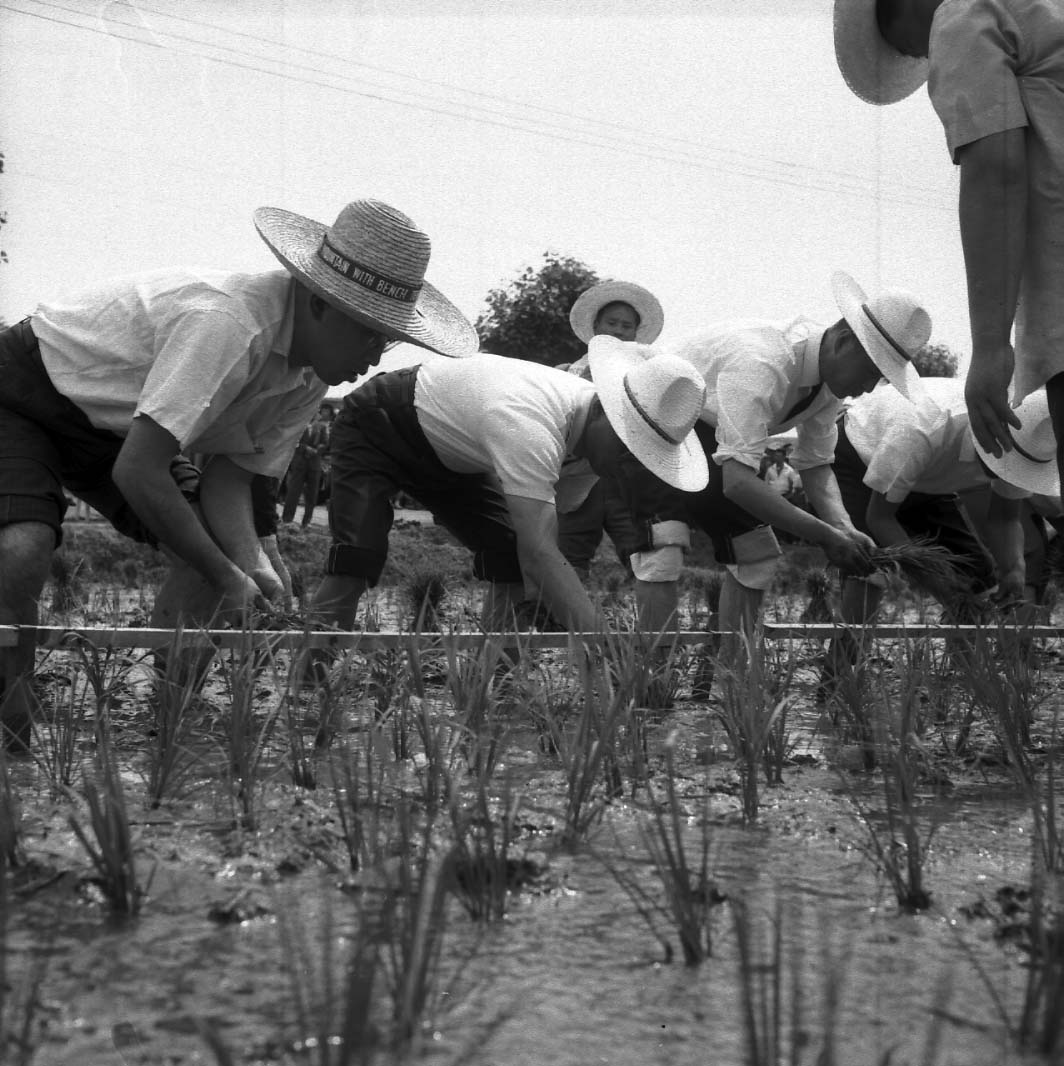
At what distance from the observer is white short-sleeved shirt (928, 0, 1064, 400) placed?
1.86m

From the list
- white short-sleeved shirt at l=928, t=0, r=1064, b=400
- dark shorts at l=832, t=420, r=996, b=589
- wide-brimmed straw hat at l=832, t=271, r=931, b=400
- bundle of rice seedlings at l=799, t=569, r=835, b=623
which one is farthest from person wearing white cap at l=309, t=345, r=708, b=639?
bundle of rice seedlings at l=799, t=569, r=835, b=623

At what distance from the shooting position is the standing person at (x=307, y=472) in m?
11.6

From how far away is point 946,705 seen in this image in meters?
2.65

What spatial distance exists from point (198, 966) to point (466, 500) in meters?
2.40

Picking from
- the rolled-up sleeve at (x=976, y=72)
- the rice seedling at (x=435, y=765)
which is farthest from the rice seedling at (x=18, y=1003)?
the rolled-up sleeve at (x=976, y=72)

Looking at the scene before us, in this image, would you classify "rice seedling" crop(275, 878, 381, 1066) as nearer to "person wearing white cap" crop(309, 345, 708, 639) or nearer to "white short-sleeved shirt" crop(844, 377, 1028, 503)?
"person wearing white cap" crop(309, 345, 708, 639)

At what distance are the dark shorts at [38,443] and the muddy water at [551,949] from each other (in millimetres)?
857

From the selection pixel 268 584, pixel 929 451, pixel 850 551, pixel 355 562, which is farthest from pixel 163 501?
pixel 929 451

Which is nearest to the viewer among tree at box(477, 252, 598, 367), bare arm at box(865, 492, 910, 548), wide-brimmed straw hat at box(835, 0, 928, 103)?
wide-brimmed straw hat at box(835, 0, 928, 103)

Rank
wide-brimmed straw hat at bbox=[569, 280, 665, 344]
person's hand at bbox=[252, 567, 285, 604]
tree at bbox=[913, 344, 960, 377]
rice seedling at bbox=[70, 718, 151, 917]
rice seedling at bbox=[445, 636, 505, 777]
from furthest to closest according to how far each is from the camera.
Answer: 1. tree at bbox=[913, 344, 960, 377]
2. wide-brimmed straw hat at bbox=[569, 280, 665, 344]
3. person's hand at bbox=[252, 567, 285, 604]
4. rice seedling at bbox=[445, 636, 505, 777]
5. rice seedling at bbox=[70, 718, 151, 917]

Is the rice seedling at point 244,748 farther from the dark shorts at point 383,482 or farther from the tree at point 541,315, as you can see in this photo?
the tree at point 541,315

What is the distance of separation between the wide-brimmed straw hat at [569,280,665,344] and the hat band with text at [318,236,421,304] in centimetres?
296

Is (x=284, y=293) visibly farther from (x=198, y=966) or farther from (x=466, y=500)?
(x=198, y=966)

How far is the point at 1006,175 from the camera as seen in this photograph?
6.13 ft
